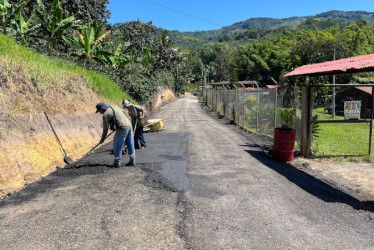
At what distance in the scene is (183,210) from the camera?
15.1 feet

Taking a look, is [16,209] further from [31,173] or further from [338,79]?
[338,79]

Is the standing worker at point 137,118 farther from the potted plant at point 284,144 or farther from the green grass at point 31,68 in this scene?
the potted plant at point 284,144

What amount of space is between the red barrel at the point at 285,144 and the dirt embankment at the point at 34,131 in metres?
5.57

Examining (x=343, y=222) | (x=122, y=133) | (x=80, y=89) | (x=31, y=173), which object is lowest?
(x=343, y=222)

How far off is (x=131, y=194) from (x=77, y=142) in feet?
13.5

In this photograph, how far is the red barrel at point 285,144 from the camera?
26.2 feet

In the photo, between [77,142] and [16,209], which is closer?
[16,209]

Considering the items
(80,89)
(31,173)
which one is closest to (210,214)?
(31,173)

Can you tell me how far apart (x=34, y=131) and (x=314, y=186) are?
630 cm

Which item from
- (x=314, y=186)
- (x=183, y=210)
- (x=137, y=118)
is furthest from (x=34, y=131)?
(x=314, y=186)

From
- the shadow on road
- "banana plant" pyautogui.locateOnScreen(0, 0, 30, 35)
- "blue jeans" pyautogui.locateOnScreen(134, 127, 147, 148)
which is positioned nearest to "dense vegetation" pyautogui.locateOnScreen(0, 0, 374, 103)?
"banana plant" pyautogui.locateOnScreen(0, 0, 30, 35)

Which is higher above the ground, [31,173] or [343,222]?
[31,173]

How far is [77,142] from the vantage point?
28.6 feet

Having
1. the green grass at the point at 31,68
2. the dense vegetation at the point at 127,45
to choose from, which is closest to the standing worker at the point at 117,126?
the green grass at the point at 31,68
